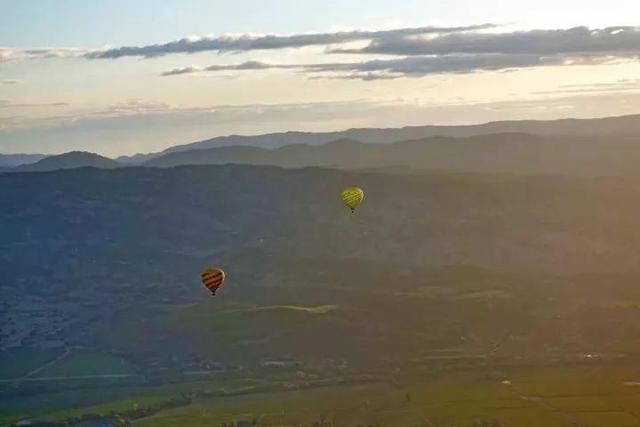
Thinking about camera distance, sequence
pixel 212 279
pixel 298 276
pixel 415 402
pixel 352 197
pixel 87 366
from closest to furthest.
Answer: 1. pixel 212 279
2. pixel 415 402
3. pixel 352 197
4. pixel 87 366
5. pixel 298 276

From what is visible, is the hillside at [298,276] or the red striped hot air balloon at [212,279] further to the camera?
the hillside at [298,276]

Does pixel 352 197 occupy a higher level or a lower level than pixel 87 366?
higher

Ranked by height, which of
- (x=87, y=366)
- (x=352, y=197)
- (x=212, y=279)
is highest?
(x=352, y=197)

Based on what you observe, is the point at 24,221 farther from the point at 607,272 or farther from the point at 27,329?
the point at 607,272

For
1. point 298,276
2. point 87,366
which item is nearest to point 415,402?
point 87,366

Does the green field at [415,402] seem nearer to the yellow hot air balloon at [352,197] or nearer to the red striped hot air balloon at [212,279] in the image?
the red striped hot air balloon at [212,279]

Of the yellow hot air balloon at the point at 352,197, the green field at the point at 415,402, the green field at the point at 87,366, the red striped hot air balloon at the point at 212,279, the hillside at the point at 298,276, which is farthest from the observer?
the hillside at the point at 298,276

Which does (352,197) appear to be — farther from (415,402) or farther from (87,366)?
(87,366)

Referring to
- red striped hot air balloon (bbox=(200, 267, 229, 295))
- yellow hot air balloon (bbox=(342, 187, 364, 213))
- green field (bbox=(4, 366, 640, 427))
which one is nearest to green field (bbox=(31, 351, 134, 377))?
green field (bbox=(4, 366, 640, 427))

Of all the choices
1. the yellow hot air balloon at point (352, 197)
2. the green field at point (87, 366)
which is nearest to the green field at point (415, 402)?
the green field at point (87, 366)

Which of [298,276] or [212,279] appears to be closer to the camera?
[212,279]

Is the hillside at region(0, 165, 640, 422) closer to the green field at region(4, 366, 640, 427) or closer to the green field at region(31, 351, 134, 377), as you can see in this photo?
the green field at region(31, 351, 134, 377)
